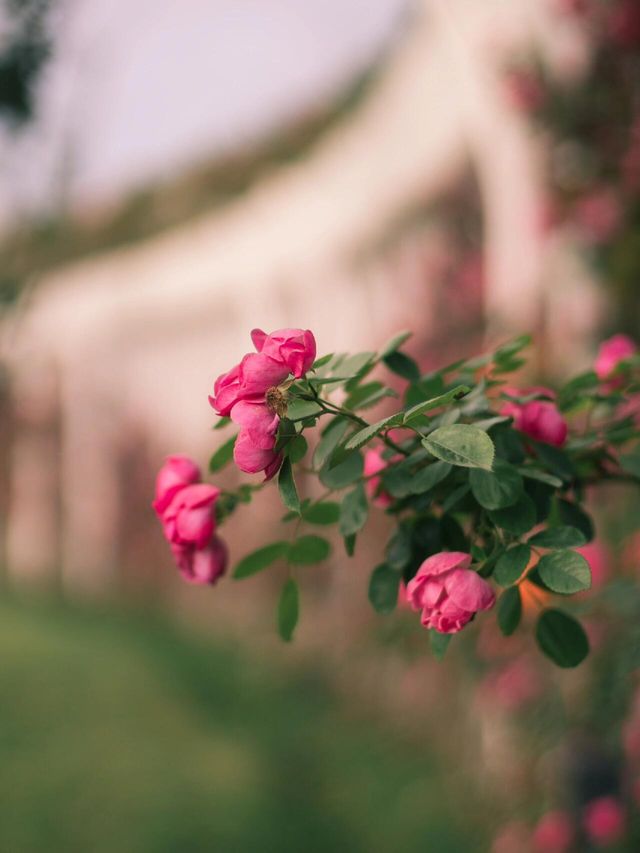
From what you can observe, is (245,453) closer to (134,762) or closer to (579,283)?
(579,283)

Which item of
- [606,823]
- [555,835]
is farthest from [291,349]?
[555,835]

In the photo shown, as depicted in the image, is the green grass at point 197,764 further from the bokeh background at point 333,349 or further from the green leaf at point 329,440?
the green leaf at point 329,440

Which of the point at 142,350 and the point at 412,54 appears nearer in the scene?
the point at 412,54

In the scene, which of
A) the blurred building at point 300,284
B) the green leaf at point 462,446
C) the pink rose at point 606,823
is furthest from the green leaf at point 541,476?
the pink rose at point 606,823

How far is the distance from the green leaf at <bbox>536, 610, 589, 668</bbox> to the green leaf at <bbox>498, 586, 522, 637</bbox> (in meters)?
0.03

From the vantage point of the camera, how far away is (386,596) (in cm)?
72

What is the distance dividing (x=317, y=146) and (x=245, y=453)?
16.3 feet

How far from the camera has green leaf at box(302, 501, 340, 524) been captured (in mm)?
783

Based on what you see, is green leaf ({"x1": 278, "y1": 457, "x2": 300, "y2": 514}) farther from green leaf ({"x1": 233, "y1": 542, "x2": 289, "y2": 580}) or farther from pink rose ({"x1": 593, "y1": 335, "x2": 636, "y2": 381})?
pink rose ({"x1": 593, "y1": 335, "x2": 636, "y2": 381})

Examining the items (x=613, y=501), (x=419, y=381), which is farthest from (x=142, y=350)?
(x=419, y=381)

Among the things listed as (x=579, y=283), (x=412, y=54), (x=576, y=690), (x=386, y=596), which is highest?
(x=412, y=54)

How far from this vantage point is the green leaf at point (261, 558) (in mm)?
812

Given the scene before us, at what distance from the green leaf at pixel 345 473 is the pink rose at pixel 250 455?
12 cm

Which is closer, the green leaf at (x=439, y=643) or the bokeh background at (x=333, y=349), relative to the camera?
the green leaf at (x=439, y=643)
